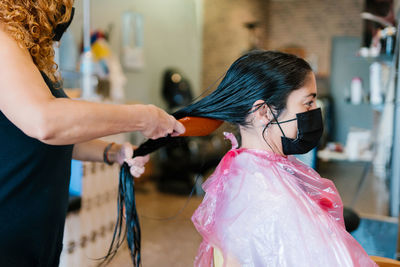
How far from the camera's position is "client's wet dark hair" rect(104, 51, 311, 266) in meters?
1.16

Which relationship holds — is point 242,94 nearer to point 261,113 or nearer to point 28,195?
point 261,113

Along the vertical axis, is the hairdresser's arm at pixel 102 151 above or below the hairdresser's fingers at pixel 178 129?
below

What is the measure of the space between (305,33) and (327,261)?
837 cm

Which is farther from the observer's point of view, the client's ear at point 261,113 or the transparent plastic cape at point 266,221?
the client's ear at point 261,113

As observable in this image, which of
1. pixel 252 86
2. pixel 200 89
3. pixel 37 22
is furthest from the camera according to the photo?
pixel 200 89

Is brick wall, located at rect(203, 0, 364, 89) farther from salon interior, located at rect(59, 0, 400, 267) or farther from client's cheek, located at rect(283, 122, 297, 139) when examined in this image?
client's cheek, located at rect(283, 122, 297, 139)

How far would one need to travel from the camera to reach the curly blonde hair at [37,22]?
852 mm

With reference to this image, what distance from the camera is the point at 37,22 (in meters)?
0.94

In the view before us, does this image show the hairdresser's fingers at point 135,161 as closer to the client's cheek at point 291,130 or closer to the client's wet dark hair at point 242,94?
the client's wet dark hair at point 242,94

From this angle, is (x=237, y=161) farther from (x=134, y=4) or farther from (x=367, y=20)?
(x=134, y=4)

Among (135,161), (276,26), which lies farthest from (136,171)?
(276,26)

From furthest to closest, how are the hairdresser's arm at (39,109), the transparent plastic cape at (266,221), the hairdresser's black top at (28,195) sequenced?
the transparent plastic cape at (266,221) → the hairdresser's black top at (28,195) → the hairdresser's arm at (39,109)

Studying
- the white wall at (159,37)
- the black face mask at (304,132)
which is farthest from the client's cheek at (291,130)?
the white wall at (159,37)

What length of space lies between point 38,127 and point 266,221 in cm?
65
